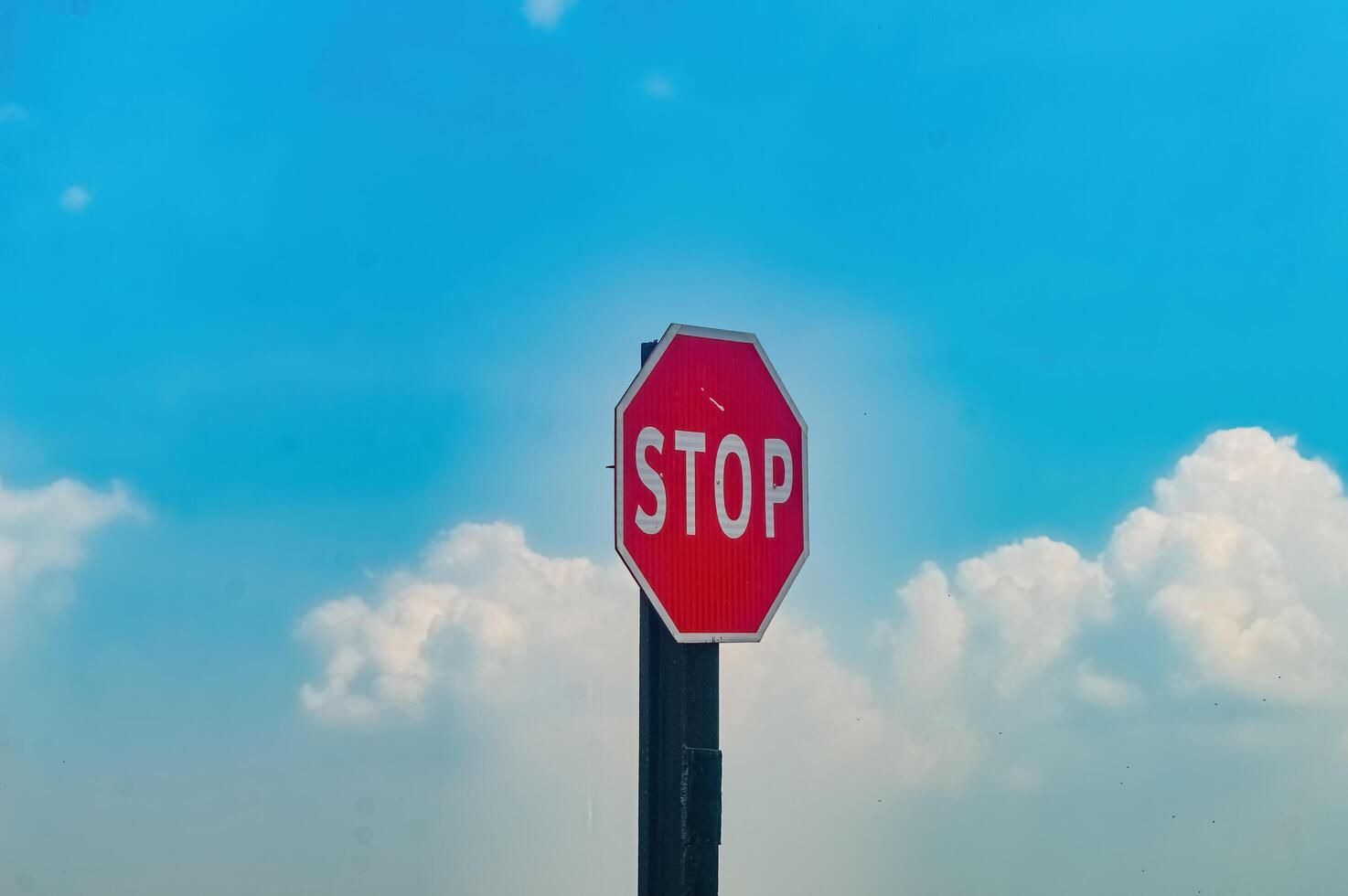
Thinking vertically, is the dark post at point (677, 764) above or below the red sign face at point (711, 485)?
below

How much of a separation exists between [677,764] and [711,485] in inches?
52.2

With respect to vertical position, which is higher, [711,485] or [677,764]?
[711,485]

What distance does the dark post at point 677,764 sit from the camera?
6.12 meters

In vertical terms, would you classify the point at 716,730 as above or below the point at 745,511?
below

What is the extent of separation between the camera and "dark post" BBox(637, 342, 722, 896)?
6121mm

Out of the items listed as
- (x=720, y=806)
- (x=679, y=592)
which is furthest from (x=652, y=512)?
(x=720, y=806)

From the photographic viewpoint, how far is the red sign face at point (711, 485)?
611 centimetres

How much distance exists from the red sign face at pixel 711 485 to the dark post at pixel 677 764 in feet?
0.65

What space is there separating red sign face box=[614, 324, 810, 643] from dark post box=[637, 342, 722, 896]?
0.20m

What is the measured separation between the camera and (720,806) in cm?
623

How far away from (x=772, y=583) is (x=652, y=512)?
749mm

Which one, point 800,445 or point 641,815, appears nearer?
point 641,815

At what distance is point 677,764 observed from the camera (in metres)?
6.24

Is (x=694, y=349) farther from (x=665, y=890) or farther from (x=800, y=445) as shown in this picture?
(x=665, y=890)
